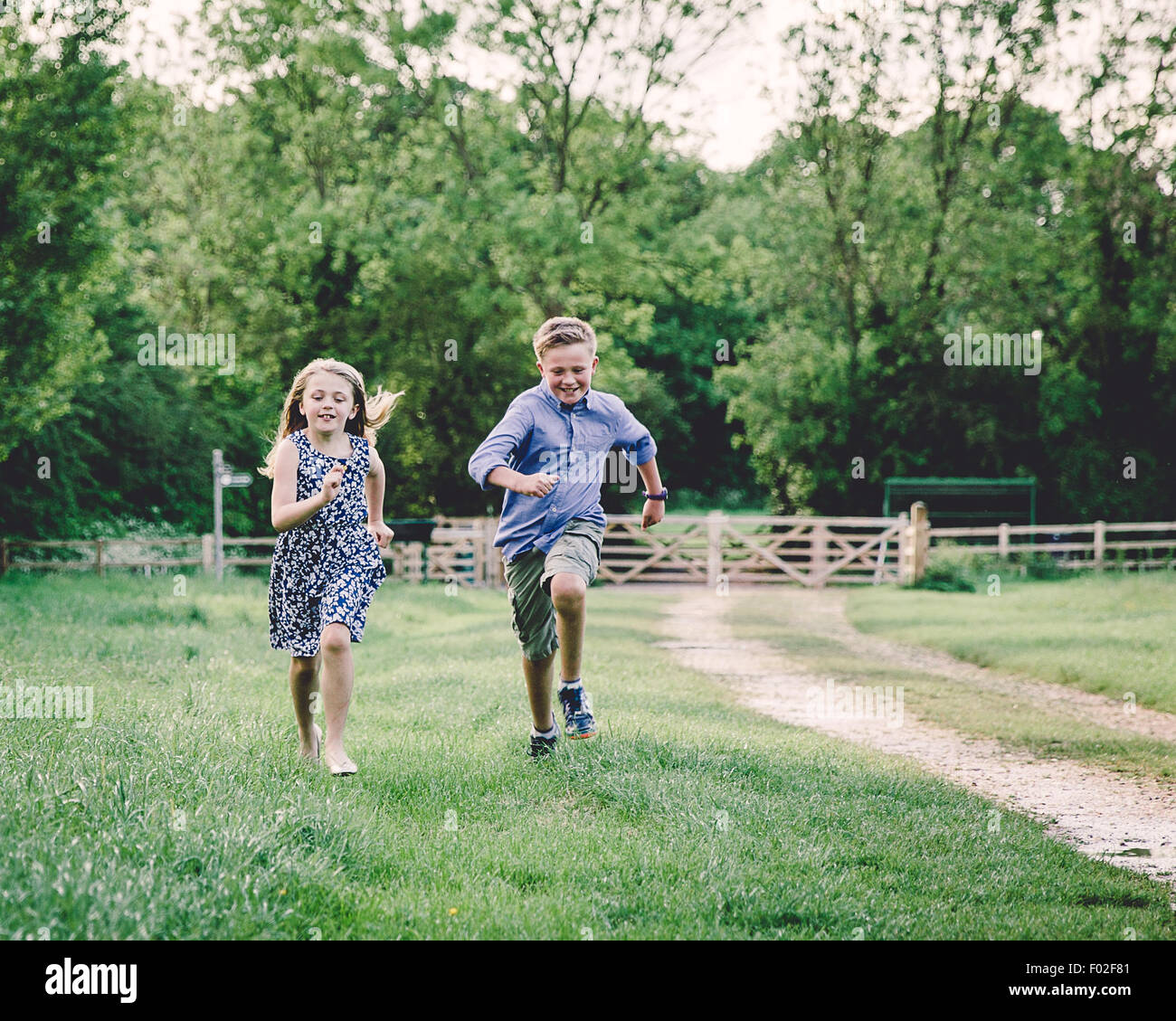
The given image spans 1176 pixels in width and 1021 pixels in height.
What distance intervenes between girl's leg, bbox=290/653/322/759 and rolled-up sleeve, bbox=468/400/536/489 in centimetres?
→ 108

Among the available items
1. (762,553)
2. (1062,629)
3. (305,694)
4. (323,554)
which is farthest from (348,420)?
(762,553)

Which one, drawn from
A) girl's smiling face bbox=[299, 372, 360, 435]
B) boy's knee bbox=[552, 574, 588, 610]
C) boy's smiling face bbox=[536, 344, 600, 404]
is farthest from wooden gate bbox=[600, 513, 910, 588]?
girl's smiling face bbox=[299, 372, 360, 435]

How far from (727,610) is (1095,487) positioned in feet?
57.5

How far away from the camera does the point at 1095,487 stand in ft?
107

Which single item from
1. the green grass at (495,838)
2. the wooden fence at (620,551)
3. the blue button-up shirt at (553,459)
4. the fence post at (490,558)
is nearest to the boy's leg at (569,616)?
the blue button-up shirt at (553,459)

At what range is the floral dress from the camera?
525 cm

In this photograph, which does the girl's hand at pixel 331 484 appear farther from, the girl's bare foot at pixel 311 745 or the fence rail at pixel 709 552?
the fence rail at pixel 709 552

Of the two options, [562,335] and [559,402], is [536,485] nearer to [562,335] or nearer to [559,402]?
[559,402]

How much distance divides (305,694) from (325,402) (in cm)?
131

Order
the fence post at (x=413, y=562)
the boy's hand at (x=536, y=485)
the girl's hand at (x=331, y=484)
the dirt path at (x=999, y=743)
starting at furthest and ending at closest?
the fence post at (x=413, y=562), the dirt path at (x=999, y=743), the boy's hand at (x=536, y=485), the girl's hand at (x=331, y=484)

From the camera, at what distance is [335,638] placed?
16.6 feet

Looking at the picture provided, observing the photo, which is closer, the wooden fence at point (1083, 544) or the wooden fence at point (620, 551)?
the wooden fence at point (620, 551)

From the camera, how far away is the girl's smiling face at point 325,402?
5340 millimetres

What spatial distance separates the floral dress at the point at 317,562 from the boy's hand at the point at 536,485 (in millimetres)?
770
